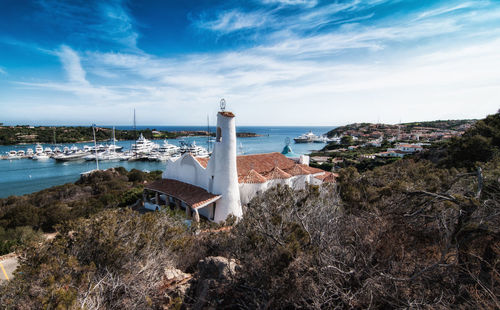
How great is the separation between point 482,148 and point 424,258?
802 inches

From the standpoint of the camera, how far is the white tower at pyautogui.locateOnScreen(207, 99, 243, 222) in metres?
13.1

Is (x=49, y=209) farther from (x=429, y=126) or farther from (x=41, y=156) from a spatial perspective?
(x=429, y=126)

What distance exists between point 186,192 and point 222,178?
9.45 feet

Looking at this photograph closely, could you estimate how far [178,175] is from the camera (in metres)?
16.7

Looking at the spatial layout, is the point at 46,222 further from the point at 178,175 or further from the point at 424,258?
the point at 424,258

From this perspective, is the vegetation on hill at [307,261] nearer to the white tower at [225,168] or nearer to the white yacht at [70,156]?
the white tower at [225,168]

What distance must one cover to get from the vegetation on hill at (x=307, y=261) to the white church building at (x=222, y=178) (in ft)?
18.6

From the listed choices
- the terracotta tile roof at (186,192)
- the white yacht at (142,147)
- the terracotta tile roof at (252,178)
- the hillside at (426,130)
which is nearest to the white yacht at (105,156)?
the white yacht at (142,147)

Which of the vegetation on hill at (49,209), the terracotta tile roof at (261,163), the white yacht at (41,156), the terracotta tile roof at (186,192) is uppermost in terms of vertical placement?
the terracotta tile roof at (261,163)

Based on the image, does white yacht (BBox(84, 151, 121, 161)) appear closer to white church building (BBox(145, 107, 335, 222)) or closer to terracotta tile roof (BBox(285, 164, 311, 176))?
white church building (BBox(145, 107, 335, 222))

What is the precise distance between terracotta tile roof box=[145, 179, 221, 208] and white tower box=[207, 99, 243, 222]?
0.58m

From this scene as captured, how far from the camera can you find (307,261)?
4.89 metres

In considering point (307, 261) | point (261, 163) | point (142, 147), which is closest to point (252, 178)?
point (261, 163)

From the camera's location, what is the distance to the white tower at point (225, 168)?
13141 millimetres
